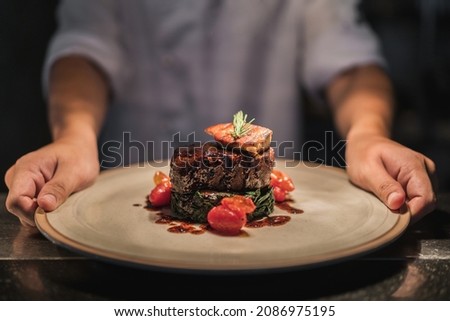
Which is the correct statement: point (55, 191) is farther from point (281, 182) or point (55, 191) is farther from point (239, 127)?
point (281, 182)

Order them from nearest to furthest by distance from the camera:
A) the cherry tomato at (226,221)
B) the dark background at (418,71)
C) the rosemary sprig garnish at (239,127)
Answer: the cherry tomato at (226,221), the rosemary sprig garnish at (239,127), the dark background at (418,71)

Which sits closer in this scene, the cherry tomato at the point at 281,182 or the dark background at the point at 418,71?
the cherry tomato at the point at 281,182

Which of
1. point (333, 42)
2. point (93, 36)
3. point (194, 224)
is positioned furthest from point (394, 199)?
point (93, 36)

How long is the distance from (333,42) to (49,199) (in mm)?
2317

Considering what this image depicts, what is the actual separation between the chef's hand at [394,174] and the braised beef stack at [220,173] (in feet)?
1.43

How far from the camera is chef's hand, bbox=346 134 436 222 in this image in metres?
2.26

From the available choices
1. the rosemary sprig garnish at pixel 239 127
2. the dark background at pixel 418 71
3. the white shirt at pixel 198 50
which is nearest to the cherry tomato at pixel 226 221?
the rosemary sprig garnish at pixel 239 127

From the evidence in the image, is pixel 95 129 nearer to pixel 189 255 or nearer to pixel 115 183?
pixel 115 183

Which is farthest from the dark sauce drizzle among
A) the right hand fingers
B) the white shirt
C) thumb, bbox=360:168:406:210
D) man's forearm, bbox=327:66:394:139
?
the white shirt

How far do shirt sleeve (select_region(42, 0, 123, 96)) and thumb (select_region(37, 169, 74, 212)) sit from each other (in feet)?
5.17

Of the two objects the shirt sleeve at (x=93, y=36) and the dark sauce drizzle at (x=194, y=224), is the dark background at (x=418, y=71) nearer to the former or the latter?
the shirt sleeve at (x=93, y=36)

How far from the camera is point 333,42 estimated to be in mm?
3887

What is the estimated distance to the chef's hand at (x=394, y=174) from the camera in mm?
2260

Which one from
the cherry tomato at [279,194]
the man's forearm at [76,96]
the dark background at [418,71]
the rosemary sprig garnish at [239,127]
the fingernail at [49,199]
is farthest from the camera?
the dark background at [418,71]
